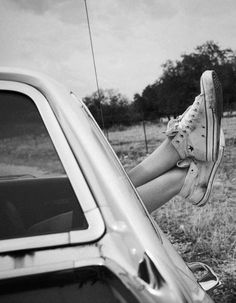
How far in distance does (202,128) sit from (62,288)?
5.13 feet

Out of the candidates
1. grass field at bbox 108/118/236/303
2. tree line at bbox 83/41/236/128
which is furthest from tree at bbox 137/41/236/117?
grass field at bbox 108/118/236/303

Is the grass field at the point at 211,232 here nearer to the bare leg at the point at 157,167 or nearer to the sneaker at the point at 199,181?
the sneaker at the point at 199,181

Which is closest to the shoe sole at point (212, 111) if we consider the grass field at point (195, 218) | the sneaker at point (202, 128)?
the sneaker at point (202, 128)

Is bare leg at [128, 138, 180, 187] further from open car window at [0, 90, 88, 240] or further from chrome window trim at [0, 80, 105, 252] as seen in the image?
chrome window trim at [0, 80, 105, 252]

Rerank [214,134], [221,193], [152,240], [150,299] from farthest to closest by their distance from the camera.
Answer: [221,193] < [214,134] < [152,240] < [150,299]

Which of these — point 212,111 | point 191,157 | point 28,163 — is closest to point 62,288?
point 28,163

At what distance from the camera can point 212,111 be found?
7.52 ft

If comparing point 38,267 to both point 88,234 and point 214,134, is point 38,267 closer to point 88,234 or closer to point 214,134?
point 88,234

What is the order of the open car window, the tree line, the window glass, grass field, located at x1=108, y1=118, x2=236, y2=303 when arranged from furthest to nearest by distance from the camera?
the tree line < grass field, located at x1=108, y1=118, x2=236, y2=303 < the open car window < the window glass

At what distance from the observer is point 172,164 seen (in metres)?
2.31

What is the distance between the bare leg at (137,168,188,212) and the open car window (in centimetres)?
103

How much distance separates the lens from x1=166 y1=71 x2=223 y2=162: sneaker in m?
2.19

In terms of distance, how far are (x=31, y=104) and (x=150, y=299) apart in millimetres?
601

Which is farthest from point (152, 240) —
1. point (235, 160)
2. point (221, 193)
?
point (235, 160)
